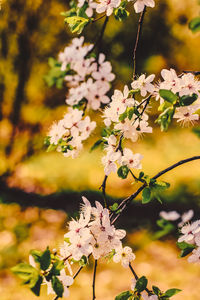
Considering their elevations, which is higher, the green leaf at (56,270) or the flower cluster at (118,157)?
the flower cluster at (118,157)

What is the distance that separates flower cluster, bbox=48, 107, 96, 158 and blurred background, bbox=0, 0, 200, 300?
1.60 meters

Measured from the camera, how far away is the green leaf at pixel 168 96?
35.0 inches

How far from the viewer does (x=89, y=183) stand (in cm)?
469

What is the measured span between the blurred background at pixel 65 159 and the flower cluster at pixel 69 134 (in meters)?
1.60

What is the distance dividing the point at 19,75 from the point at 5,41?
436 millimetres

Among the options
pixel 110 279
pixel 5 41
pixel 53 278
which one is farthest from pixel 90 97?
pixel 5 41

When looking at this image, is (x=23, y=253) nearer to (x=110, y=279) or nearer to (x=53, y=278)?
(x=110, y=279)

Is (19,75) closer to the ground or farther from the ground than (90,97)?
farther from the ground

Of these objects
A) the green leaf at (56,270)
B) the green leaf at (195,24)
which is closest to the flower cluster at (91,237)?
the green leaf at (56,270)

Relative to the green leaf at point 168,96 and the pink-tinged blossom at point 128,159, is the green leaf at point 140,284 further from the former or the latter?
the green leaf at point 168,96

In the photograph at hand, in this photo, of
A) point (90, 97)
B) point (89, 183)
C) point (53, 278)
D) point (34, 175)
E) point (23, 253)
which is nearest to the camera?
point (53, 278)

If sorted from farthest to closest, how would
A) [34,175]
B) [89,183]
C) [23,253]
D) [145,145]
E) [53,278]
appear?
[145,145], [34,175], [89,183], [23,253], [53,278]

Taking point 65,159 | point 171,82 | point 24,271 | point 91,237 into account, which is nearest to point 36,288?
point 24,271

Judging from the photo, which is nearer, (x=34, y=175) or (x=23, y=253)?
(x=23, y=253)
